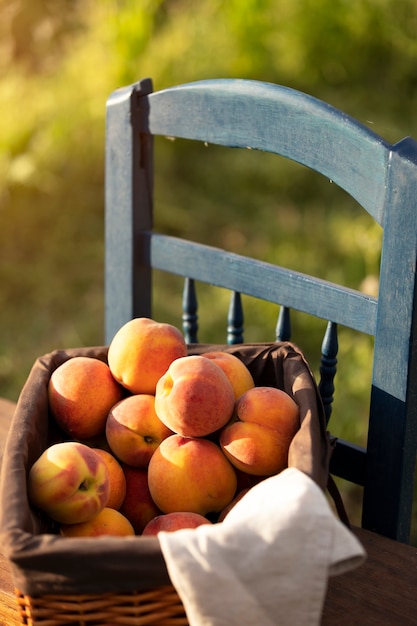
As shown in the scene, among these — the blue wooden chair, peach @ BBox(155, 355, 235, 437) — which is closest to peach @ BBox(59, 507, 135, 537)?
peach @ BBox(155, 355, 235, 437)

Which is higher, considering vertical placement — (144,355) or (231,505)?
(144,355)

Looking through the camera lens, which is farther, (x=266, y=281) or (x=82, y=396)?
(x=266, y=281)

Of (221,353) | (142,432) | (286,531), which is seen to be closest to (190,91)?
(221,353)

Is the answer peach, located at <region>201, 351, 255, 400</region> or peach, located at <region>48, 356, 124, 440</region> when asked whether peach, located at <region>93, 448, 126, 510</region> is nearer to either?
peach, located at <region>48, 356, 124, 440</region>

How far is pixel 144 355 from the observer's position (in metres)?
0.89

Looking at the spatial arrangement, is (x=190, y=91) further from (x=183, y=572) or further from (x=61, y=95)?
(x=61, y=95)

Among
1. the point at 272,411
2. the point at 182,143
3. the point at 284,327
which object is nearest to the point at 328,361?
the point at 284,327

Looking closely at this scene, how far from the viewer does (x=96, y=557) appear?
0.64m

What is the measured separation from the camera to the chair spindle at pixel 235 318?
44.4 inches

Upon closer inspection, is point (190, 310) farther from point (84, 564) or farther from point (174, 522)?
point (84, 564)

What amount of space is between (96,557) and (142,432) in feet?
0.76

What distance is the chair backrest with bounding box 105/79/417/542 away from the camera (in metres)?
0.88

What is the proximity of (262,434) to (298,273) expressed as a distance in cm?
27

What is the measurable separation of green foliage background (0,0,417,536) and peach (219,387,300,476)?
231 centimetres
